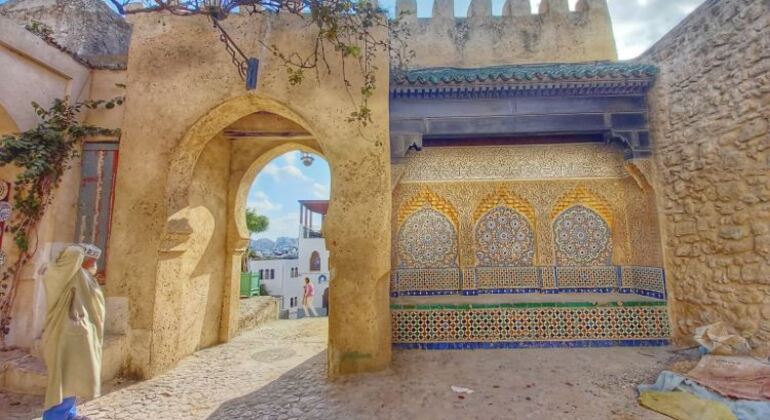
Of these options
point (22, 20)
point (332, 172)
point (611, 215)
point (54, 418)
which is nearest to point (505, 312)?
point (611, 215)

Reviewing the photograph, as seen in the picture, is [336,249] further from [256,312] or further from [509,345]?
[256,312]

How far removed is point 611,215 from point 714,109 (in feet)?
6.85

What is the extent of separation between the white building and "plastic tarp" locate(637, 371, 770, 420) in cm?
2079

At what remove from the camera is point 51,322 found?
280 cm

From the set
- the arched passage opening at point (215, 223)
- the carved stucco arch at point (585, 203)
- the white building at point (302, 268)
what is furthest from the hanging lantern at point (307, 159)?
the white building at point (302, 268)

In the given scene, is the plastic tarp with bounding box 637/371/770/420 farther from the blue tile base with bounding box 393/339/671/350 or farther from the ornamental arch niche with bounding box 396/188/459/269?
the ornamental arch niche with bounding box 396/188/459/269

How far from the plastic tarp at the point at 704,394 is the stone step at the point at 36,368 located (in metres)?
5.98

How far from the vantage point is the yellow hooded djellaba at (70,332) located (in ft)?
9.02

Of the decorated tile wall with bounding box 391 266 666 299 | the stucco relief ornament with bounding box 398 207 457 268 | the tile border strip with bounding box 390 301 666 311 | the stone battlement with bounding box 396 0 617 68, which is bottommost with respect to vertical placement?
the tile border strip with bounding box 390 301 666 311

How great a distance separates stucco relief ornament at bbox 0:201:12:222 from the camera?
4273 millimetres

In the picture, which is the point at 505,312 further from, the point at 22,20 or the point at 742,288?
the point at 22,20

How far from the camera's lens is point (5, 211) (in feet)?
14.1

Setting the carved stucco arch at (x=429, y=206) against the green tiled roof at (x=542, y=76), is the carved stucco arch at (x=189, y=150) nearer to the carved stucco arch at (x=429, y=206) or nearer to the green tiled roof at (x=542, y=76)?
the green tiled roof at (x=542, y=76)

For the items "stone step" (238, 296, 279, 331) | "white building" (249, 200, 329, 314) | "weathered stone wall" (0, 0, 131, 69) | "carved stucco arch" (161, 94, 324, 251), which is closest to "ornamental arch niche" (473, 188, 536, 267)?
"carved stucco arch" (161, 94, 324, 251)
